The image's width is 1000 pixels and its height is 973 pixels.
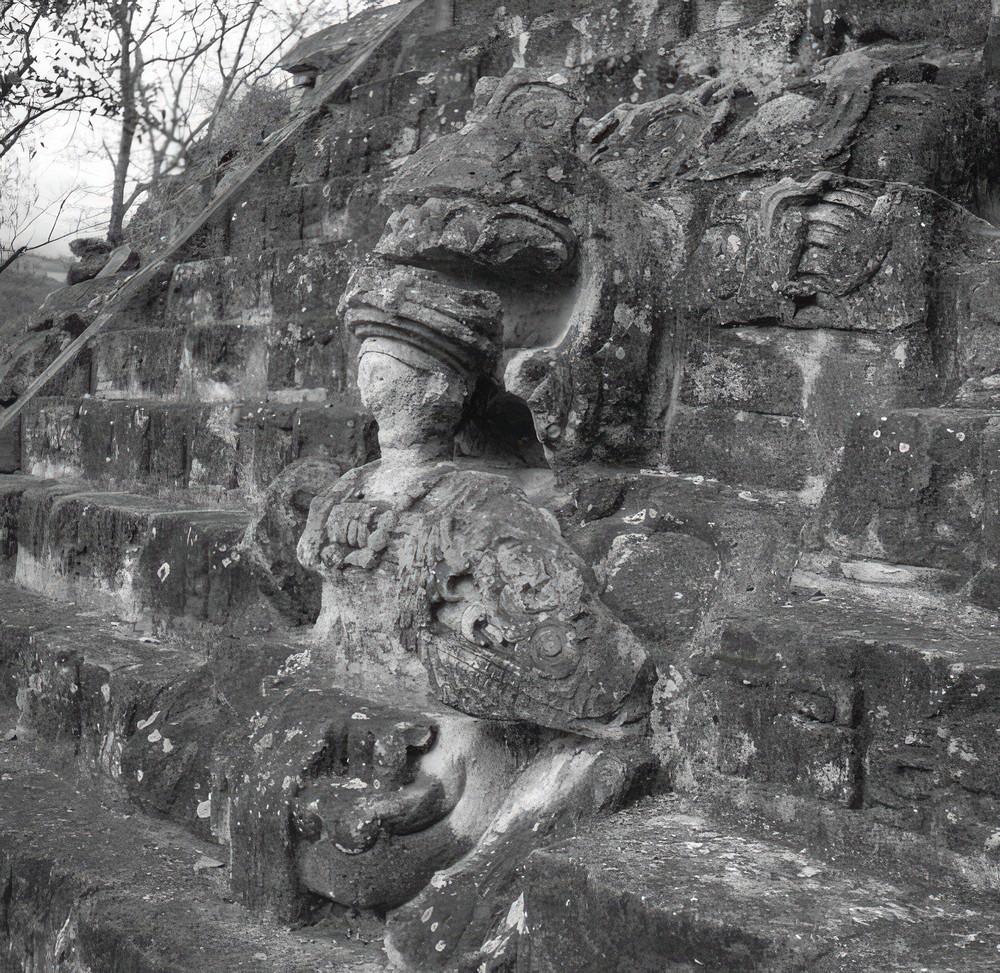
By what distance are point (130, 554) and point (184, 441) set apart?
22.2 inches

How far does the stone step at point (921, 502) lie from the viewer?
8.56ft

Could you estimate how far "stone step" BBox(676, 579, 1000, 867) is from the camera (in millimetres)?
2340

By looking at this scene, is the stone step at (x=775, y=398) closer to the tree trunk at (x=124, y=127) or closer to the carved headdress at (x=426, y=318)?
the carved headdress at (x=426, y=318)

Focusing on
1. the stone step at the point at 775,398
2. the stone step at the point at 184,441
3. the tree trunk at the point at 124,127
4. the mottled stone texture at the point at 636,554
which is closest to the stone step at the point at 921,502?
the mottled stone texture at the point at 636,554

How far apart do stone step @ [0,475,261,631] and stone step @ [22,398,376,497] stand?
0.41 ft

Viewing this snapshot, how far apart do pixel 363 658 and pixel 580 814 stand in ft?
3.13

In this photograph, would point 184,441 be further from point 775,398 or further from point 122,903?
point 775,398

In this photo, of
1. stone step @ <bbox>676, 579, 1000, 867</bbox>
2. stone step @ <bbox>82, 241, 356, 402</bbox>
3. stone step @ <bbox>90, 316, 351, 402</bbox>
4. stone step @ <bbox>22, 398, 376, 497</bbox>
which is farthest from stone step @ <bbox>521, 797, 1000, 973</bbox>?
stone step @ <bbox>90, 316, 351, 402</bbox>

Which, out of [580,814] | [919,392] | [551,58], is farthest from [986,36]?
[580,814]

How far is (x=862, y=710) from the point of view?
250 cm

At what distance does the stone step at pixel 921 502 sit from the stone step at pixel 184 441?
185 cm

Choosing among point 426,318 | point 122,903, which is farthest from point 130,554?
point 426,318

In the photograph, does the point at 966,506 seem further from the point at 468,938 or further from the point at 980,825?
the point at 468,938

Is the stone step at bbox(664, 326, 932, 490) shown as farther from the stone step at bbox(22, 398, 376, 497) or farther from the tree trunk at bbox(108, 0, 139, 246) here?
the tree trunk at bbox(108, 0, 139, 246)
